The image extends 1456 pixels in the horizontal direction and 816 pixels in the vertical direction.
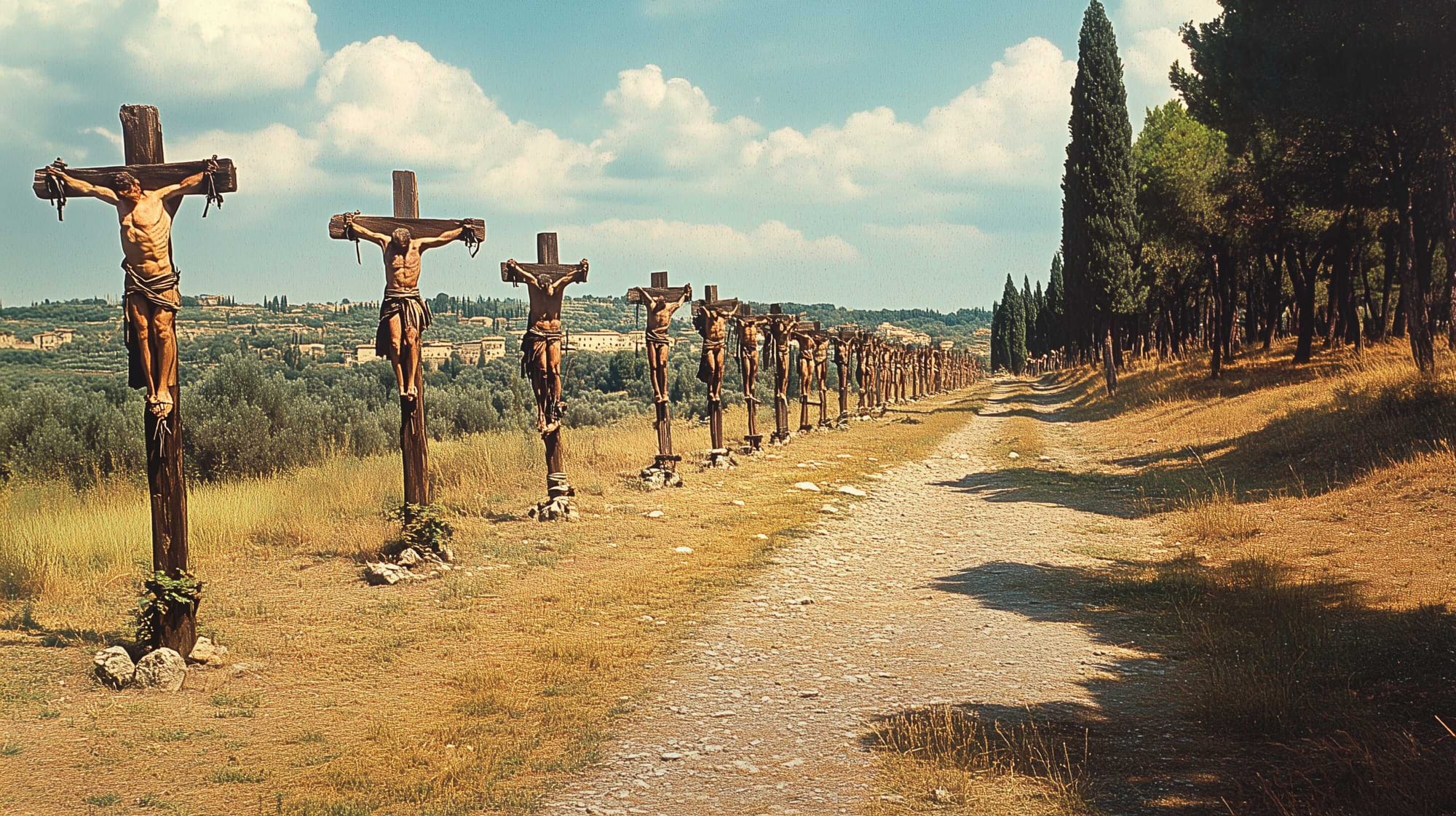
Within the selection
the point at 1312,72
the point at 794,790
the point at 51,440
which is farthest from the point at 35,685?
the point at 1312,72

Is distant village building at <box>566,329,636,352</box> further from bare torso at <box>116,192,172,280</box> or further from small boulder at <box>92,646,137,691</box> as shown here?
small boulder at <box>92,646,137,691</box>

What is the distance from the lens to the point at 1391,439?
14.1 meters

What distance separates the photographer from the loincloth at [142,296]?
699 cm

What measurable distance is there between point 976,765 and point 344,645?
4.96 metres

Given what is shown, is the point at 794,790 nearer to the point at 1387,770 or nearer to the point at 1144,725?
the point at 1144,725

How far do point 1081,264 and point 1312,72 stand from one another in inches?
A: 1134

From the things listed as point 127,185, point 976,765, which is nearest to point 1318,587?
point 976,765

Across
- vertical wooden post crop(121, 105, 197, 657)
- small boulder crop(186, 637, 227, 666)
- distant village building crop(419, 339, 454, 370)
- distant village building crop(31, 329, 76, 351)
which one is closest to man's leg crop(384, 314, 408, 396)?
vertical wooden post crop(121, 105, 197, 657)

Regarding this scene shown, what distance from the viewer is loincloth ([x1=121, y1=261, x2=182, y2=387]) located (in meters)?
6.99

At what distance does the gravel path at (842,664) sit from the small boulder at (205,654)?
3247mm

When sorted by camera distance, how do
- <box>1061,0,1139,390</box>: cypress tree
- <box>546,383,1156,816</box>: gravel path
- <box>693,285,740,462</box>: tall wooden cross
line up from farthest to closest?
<box>1061,0,1139,390</box>: cypress tree, <box>693,285,740,462</box>: tall wooden cross, <box>546,383,1156,816</box>: gravel path

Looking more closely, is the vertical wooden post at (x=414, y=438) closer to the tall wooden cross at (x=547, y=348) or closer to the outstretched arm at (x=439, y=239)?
the outstretched arm at (x=439, y=239)

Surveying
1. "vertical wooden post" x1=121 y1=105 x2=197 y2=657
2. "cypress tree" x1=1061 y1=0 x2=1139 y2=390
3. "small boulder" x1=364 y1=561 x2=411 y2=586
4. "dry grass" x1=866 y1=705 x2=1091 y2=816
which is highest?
"cypress tree" x1=1061 y1=0 x2=1139 y2=390

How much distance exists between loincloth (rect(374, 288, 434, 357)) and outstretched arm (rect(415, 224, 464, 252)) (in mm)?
502
